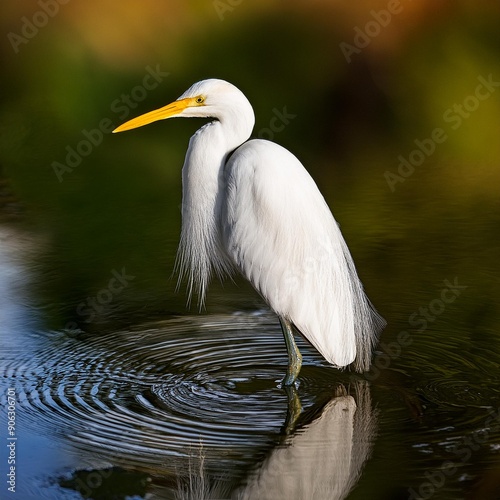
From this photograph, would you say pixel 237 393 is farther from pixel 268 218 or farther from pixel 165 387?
pixel 268 218

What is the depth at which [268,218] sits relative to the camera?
384 cm

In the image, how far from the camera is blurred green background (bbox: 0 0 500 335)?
24.4 feet

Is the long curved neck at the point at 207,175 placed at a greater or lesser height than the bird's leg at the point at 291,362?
greater

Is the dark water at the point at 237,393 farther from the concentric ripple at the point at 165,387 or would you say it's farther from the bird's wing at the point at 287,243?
the bird's wing at the point at 287,243

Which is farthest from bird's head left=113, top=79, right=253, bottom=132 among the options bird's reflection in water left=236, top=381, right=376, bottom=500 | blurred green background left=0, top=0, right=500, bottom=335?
blurred green background left=0, top=0, right=500, bottom=335

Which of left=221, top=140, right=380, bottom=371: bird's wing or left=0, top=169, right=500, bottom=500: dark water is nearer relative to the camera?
left=0, top=169, right=500, bottom=500: dark water

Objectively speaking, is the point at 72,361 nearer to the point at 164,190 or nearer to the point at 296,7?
the point at 164,190

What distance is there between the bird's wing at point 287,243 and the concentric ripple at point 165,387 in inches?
11.1

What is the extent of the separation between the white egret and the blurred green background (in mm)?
2882

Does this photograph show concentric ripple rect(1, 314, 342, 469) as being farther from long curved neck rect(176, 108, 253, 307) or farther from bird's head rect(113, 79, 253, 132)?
bird's head rect(113, 79, 253, 132)

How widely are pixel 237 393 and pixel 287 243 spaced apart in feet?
2.04

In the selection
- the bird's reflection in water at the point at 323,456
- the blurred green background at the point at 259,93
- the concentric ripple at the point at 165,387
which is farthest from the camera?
the blurred green background at the point at 259,93

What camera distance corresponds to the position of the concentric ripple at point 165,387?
3.32 meters

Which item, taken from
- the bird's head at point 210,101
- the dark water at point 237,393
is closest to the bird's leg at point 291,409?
the dark water at point 237,393
